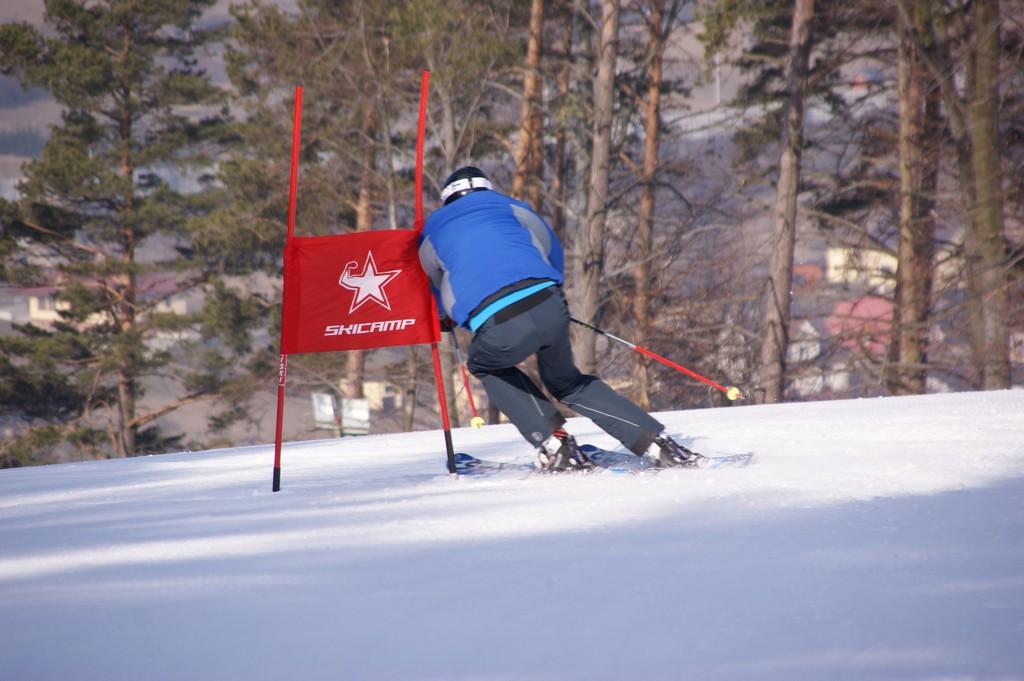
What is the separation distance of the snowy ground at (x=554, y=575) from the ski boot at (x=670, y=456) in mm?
167

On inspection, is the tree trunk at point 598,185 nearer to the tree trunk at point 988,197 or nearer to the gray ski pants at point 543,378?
the tree trunk at point 988,197

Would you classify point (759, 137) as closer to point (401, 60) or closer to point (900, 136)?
point (900, 136)

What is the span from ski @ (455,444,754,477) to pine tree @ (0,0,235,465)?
55.2ft

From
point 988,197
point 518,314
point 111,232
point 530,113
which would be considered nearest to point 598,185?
point 530,113

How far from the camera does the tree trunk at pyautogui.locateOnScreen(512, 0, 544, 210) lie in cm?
1535

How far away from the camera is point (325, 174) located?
17641 millimetres

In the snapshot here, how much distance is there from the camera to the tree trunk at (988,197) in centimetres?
1196

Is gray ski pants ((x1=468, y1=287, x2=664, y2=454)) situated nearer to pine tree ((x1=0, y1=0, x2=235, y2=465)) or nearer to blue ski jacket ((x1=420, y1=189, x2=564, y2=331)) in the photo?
A: blue ski jacket ((x1=420, y1=189, x2=564, y2=331))

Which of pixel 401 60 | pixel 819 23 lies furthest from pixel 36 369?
pixel 819 23

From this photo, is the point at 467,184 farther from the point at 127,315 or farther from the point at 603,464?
the point at 127,315

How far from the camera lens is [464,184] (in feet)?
11.0

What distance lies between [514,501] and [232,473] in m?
1.90

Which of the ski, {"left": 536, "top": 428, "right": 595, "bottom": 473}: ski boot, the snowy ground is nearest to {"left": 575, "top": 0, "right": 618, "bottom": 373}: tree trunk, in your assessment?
the ski

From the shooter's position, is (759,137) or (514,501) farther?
(759,137)
